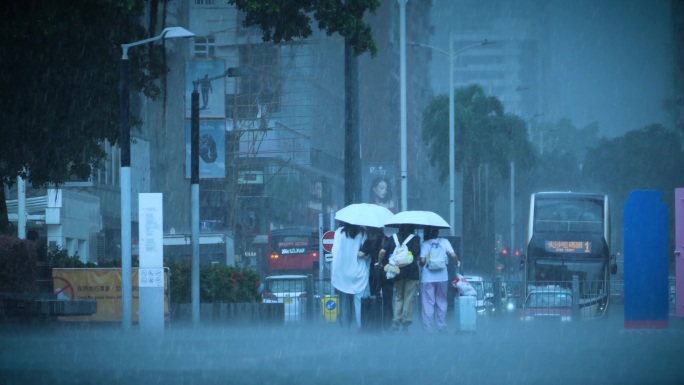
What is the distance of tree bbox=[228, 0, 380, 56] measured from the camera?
21078 millimetres

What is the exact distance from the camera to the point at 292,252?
58.7m

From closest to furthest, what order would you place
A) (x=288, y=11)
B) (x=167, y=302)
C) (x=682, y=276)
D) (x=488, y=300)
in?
(x=682, y=276) < (x=288, y=11) < (x=167, y=302) < (x=488, y=300)

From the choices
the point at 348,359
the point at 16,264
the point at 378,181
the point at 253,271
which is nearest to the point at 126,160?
the point at 16,264

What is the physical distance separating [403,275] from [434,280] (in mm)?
845

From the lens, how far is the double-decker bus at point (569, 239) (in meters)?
35.0

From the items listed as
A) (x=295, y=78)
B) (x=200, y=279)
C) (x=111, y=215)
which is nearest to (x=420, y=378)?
(x=200, y=279)

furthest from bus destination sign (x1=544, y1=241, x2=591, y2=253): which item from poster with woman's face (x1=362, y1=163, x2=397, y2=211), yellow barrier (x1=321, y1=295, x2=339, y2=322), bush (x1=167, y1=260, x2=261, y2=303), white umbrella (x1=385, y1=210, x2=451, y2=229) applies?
poster with woman's face (x1=362, y1=163, x2=397, y2=211)

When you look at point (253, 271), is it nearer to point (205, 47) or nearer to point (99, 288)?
point (99, 288)

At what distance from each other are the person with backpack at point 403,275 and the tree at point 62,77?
574 cm

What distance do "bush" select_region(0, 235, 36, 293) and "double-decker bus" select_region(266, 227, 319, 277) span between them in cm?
3778

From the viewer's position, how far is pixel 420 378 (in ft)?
32.5

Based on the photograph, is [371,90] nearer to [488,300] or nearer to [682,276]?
[488,300]

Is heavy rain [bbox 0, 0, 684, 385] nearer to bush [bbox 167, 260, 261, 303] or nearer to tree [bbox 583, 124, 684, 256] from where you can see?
bush [bbox 167, 260, 261, 303]

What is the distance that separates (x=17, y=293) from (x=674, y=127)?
8219 centimetres
